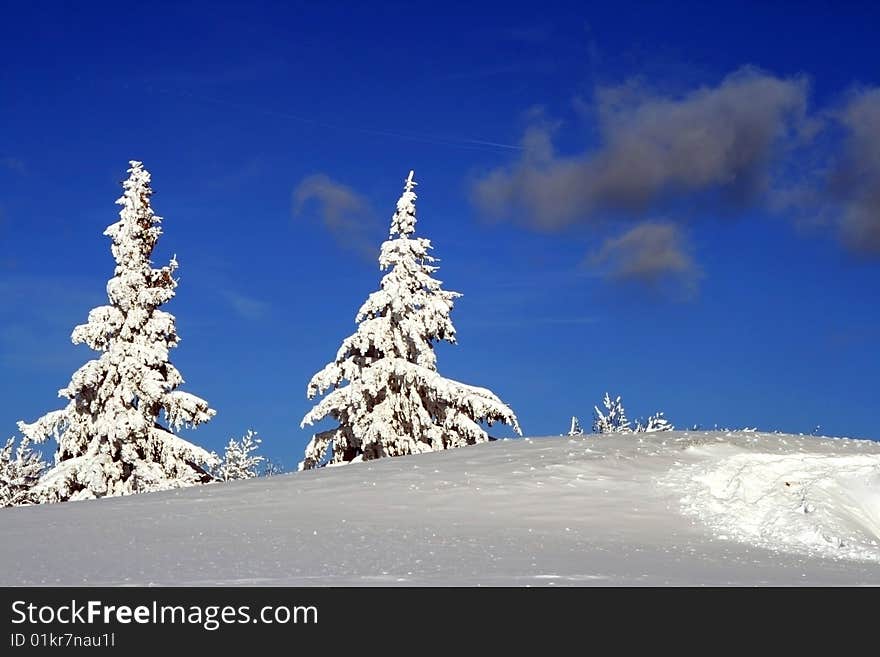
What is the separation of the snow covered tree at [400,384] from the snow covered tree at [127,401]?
3.99 metres

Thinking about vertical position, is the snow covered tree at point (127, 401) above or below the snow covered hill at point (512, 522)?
above

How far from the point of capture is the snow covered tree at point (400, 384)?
27359 millimetres

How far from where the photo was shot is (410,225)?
29250mm

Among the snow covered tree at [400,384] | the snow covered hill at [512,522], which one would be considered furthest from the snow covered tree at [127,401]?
the snow covered hill at [512,522]

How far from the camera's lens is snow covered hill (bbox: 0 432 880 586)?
9289 millimetres

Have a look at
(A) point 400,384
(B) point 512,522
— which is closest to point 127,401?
(A) point 400,384

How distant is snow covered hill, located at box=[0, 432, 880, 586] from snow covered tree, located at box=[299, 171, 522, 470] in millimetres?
9036

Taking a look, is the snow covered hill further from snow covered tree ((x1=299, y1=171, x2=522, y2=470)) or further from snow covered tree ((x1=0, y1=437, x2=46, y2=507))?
snow covered tree ((x1=0, y1=437, x2=46, y2=507))

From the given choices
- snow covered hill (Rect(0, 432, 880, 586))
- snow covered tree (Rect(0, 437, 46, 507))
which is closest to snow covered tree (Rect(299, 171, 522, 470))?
snow covered hill (Rect(0, 432, 880, 586))

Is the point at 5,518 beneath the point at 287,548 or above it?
above

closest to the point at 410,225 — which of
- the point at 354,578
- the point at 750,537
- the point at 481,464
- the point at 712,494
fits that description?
the point at 481,464

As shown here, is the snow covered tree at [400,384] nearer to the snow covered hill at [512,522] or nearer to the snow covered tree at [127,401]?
the snow covered tree at [127,401]
